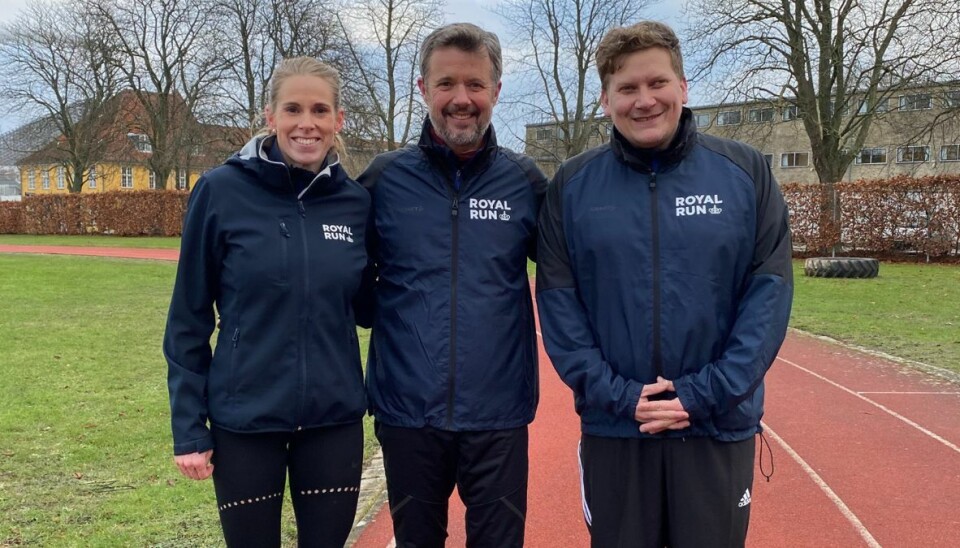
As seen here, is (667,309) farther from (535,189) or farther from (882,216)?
(882,216)

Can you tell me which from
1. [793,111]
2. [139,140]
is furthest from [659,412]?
[139,140]

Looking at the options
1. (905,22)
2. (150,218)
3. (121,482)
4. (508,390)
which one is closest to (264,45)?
(150,218)

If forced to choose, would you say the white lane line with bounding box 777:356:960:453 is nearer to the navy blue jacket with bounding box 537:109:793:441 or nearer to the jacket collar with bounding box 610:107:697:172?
the navy blue jacket with bounding box 537:109:793:441

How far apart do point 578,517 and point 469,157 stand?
2.55 meters

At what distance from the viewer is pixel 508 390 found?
8.68 feet

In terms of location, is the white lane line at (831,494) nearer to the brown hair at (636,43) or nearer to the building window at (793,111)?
the brown hair at (636,43)

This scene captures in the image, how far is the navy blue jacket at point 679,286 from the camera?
2.28 m

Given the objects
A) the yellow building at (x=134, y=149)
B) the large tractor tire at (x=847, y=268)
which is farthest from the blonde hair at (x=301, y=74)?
the yellow building at (x=134, y=149)

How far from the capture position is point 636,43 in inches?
92.7

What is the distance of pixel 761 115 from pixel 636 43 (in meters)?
27.4

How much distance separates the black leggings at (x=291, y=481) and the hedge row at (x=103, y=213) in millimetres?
36769

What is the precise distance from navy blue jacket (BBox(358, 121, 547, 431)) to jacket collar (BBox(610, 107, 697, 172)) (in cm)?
47

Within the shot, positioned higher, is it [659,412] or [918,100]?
[918,100]

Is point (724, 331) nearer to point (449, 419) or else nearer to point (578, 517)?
point (449, 419)
